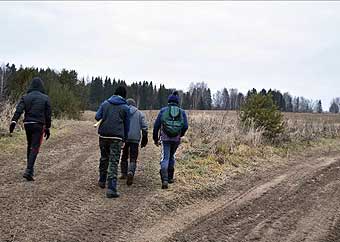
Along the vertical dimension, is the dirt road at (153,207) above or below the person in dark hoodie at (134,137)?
below

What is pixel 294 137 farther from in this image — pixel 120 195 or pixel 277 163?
pixel 120 195

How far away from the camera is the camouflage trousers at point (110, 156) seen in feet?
27.1

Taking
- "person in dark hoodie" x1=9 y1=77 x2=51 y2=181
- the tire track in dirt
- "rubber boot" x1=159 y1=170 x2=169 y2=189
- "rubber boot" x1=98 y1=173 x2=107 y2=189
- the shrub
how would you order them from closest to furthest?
1. the tire track in dirt
2. "rubber boot" x1=98 y1=173 x2=107 y2=189
3. "person in dark hoodie" x1=9 y1=77 x2=51 y2=181
4. "rubber boot" x1=159 y1=170 x2=169 y2=189
5. the shrub

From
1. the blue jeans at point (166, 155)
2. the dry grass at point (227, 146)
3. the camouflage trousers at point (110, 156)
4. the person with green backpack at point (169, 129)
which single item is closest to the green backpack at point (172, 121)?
the person with green backpack at point (169, 129)

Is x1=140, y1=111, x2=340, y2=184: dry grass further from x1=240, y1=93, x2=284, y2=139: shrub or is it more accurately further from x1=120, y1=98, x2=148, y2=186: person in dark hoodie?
x1=120, y1=98, x2=148, y2=186: person in dark hoodie

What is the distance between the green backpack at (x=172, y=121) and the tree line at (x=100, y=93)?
1382mm

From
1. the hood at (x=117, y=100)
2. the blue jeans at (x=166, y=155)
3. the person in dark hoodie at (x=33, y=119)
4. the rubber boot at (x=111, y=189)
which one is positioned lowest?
the rubber boot at (x=111, y=189)

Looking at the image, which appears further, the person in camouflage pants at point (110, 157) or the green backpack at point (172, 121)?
the green backpack at point (172, 121)

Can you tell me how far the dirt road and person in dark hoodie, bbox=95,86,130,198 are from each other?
38 centimetres

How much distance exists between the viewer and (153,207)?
317 inches

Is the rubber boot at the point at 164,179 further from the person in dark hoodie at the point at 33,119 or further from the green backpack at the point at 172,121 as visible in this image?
the person in dark hoodie at the point at 33,119

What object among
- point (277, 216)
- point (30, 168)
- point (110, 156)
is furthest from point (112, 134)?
point (277, 216)

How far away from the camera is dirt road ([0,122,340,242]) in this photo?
6711mm

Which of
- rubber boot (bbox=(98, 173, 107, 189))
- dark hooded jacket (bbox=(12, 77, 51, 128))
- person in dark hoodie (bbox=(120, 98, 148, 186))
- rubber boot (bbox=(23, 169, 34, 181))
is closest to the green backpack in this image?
person in dark hoodie (bbox=(120, 98, 148, 186))
